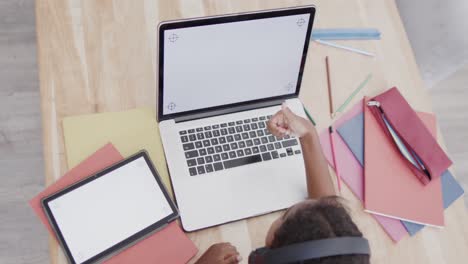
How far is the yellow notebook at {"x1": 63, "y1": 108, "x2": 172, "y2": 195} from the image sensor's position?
0.87 m

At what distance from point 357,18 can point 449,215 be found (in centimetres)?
48

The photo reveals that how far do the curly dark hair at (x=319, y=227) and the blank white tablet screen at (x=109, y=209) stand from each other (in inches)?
9.2

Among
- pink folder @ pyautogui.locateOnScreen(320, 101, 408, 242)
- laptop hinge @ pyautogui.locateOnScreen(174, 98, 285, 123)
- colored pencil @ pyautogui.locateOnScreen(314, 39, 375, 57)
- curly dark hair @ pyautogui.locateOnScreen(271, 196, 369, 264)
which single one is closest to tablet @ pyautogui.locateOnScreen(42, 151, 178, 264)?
laptop hinge @ pyautogui.locateOnScreen(174, 98, 285, 123)

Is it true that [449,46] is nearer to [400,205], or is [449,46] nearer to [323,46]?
[323,46]

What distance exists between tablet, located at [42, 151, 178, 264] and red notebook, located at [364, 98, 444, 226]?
1.27ft

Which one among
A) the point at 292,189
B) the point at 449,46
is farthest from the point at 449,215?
the point at 449,46

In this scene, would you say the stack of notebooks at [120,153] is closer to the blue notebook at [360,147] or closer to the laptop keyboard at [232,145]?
the laptop keyboard at [232,145]

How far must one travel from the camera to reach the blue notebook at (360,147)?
0.96 meters

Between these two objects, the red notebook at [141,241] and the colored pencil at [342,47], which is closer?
the red notebook at [141,241]

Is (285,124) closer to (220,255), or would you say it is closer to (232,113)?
(232,113)

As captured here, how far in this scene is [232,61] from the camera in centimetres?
86

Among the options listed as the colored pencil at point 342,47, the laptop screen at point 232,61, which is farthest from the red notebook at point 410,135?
the laptop screen at point 232,61

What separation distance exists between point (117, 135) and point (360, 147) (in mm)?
479

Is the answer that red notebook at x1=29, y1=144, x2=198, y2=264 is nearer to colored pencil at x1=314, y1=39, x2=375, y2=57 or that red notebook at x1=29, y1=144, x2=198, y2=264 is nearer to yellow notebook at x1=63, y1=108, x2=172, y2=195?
yellow notebook at x1=63, y1=108, x2=172, y2=195
